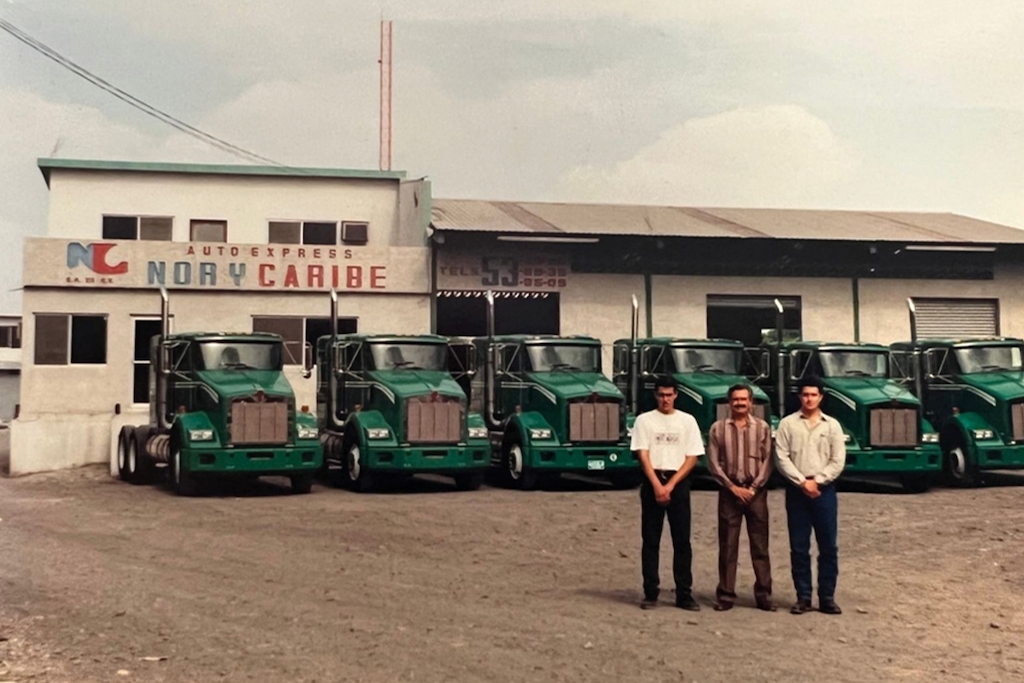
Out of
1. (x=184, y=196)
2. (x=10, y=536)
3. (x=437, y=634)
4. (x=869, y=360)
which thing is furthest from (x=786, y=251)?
(x=437, y=634)

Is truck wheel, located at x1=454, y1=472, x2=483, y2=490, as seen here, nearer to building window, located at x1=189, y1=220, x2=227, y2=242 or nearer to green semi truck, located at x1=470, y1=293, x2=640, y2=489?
green semi truck, located at x1=470, y1=293, x2=640, y2=489

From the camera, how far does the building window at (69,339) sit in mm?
26422

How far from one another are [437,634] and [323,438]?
12585 millimetres

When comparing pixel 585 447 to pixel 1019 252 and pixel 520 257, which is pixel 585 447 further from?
pixel 1019 252

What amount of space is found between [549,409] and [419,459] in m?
2.36

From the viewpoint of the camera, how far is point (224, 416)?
18688mm

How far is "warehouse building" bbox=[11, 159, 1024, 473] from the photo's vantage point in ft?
87.5

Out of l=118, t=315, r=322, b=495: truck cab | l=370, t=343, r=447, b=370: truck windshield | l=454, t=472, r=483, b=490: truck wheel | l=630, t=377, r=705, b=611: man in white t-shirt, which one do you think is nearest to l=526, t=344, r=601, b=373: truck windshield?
l=370, t=343, r=447, b=370: truck windshield

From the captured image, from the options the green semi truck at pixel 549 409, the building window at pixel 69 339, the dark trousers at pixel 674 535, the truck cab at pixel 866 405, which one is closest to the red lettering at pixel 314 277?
the building window at pixel 69 339

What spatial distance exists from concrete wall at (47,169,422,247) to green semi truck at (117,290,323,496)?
9.34 meters

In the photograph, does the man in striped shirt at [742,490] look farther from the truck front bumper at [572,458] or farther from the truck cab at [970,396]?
the truck cab at [970,396]

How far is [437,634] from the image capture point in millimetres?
8625

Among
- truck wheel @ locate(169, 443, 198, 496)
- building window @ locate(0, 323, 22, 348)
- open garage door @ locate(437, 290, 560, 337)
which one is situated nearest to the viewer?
truck wheel @ locate(169, 443, 198, 496)

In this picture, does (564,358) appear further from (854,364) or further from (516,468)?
(854,364)
